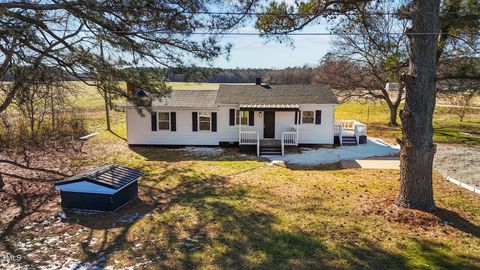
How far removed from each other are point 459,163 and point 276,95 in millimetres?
9184

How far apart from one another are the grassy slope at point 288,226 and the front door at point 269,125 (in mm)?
5649

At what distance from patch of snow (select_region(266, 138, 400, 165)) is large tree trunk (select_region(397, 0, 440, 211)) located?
271 inches

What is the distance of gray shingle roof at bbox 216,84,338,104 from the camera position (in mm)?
18906

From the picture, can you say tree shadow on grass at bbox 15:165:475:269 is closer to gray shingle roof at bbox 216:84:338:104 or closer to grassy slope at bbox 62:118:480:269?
grassy slope at bbox 62:118:480:269

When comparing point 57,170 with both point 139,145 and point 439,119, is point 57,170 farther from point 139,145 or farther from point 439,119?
point 439,119

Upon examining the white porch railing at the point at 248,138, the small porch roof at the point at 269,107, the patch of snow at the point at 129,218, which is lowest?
the patch of snow at the point at 129,218

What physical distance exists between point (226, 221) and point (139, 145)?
39.0 feet

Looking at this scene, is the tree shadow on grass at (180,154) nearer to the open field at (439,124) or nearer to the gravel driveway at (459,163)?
the open field at (439,124)

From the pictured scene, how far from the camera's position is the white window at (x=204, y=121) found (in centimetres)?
1895

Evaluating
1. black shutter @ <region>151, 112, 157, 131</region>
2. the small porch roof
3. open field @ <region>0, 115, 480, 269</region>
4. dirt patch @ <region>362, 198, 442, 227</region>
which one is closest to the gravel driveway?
open field @ <region>0, 115, 480, 269</region>

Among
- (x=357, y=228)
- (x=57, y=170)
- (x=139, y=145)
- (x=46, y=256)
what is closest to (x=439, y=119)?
(x=139, y=145)

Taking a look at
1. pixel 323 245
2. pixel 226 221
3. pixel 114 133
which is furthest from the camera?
pixel 114 133

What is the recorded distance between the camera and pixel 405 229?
8.05 metres

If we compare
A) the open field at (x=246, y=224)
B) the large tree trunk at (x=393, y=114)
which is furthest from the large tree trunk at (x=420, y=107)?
the large tree trunk at (x=393, y=114)
